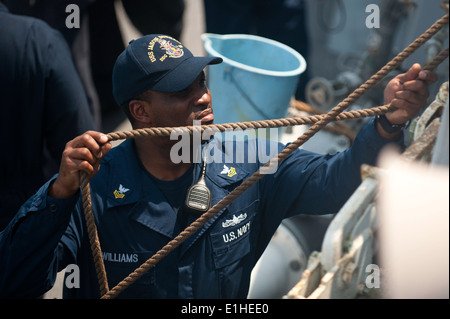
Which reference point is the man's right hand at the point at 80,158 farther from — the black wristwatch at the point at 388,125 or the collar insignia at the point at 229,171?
the black wristwatch at the point at 388,125

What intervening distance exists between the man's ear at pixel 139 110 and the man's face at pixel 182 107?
30mm

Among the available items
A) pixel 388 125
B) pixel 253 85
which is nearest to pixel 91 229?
pixel 388 125

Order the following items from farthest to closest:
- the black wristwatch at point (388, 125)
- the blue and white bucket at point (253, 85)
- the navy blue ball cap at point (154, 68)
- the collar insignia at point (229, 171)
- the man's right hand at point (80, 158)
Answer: the blue and white bucket at point (253, 85), the collar insignia at point (229, 171), the navy blue ball cap at point (154, 68), the black wristwatch at point (388, 125), the man's right hand at point (80, 158)

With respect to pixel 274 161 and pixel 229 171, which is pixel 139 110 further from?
pixel 274 161

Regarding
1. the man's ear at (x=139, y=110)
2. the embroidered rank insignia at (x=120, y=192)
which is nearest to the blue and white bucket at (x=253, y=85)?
the man's ear at (x=139, y=110)

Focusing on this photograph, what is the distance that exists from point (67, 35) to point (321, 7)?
239cm

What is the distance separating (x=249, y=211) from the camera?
192 cm

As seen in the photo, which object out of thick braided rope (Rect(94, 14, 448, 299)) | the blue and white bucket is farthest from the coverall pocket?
the blue and white bucket

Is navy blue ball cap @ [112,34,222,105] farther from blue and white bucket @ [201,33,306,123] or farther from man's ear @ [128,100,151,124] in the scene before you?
blue and white bucket @ [201,33,306,123]

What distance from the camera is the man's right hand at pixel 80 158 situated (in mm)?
1502

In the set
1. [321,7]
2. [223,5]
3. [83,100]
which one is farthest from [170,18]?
[83,100]

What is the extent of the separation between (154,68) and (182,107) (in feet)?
0.51

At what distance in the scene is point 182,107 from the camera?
1755 millimetres
